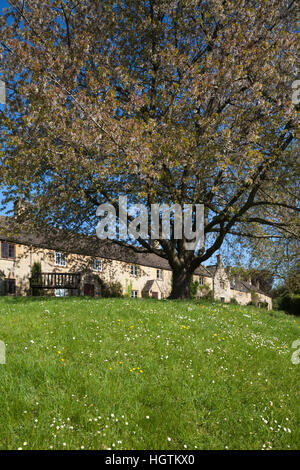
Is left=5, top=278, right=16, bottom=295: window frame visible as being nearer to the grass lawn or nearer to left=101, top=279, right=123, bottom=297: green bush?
left=101, top=279, right=123, bottom=297: green bush

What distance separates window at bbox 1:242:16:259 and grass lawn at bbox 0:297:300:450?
78.9 feet

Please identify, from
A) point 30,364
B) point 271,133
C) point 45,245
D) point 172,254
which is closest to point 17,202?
point 45,245

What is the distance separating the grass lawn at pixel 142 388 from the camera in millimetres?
4082

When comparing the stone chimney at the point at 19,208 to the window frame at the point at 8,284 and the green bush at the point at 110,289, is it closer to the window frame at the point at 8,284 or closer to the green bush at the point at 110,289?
the window frame at the point at 8,284

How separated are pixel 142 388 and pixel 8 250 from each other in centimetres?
2903

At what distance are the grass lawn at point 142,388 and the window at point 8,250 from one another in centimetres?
2404

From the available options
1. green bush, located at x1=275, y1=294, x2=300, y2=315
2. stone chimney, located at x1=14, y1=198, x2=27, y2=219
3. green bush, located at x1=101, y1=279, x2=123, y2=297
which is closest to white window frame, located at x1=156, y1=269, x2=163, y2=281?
green bush, located at x1=101, y1=279, x2=123, y2=297

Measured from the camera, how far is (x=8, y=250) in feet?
99.1

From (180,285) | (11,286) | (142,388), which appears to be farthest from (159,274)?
(142,388)

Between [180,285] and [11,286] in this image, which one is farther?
[11,286]

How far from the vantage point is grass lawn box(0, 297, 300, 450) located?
4.08 m

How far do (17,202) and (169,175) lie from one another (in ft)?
27.5

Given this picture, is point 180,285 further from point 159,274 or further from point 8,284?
point 159,274

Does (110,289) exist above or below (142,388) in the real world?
below
